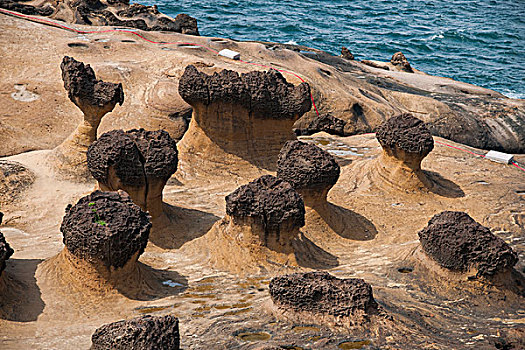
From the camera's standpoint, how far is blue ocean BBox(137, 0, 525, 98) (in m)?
48.0

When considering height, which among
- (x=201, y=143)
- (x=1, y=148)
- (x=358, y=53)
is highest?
(x=201, y=143)

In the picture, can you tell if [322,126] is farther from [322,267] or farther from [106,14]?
[106,14]

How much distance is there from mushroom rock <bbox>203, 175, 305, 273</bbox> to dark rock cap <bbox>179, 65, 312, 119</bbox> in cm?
409

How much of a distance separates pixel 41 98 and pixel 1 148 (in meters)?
1.83

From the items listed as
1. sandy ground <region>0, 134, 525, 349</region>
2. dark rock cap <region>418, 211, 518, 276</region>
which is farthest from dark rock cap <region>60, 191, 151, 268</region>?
dark rock cap <region>418, 211, 518, 276</region>

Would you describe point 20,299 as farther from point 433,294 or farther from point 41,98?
point 41,98

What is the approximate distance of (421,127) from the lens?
1321 cm

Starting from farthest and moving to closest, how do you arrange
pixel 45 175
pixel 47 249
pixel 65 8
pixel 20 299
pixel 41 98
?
pixel 65 8
pixel 41 98
pixel 45 175
pixel 47 249
pixel 20 299

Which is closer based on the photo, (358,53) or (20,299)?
(20,299)

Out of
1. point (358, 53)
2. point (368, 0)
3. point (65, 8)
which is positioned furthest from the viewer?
point (368, 0)

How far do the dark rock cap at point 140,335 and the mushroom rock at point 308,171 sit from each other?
5285 millimetres

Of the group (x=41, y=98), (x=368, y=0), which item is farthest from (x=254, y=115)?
(x=368, y=0)

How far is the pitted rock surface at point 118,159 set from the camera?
1039cm

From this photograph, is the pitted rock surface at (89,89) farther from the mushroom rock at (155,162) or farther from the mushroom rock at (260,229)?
the mushroom rock at (260,229)
